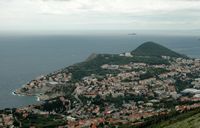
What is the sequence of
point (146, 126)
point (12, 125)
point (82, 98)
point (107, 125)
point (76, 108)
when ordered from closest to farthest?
1. point (146, 126)
2. point (107, 125)
3. point (12, 125)
4. point (76, 108)
5. point (82, 98)

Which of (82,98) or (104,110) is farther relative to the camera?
(82,98)

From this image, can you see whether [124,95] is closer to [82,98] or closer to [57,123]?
[82,98]

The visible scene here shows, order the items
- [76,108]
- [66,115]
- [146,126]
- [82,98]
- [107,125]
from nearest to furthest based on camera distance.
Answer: [146,126]
[107,125]
[66,115]
[76,108]
[82,98]

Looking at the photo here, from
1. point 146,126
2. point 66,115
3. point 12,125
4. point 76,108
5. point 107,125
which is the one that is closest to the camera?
point 146,126

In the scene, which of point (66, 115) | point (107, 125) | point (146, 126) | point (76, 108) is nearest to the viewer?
point (146, 126)

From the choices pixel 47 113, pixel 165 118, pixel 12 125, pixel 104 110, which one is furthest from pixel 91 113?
pixel 165 118

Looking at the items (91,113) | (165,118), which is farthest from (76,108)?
(165,118)

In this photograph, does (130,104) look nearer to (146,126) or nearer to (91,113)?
(91,113)

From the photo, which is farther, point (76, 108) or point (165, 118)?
point (76, 108)

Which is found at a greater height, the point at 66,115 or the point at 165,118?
the point at 165,118
